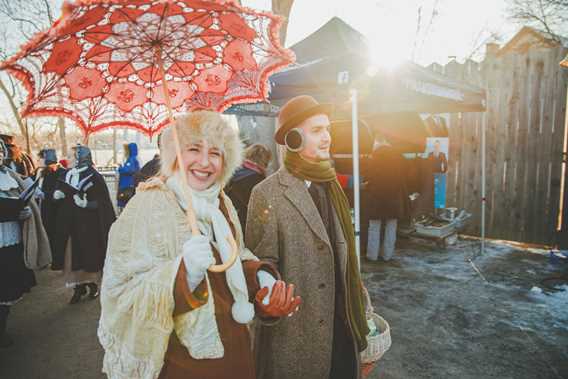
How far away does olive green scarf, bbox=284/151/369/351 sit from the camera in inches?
76.5

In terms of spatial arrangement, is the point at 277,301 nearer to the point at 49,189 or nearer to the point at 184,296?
the point at 184,296

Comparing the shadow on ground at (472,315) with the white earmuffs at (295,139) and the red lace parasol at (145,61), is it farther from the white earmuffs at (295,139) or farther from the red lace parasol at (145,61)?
the red lace parasol at (145,61)

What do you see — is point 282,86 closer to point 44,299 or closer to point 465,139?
point 44,299

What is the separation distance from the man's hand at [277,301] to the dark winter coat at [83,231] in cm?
358

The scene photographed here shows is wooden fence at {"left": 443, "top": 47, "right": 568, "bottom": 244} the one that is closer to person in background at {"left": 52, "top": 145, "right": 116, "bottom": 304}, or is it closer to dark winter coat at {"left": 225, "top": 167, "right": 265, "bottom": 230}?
dark winter coat at {"left": 225, "top": 167, "right": 265, "bottom": 230}

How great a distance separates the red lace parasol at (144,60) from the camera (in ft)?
4.39

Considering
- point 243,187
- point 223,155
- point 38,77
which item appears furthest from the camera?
point 243,187

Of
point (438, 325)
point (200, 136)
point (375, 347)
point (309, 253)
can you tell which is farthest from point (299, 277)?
point (438, 325)

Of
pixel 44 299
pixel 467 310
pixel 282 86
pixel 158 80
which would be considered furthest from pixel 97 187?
pixel 467 310

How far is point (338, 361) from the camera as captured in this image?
6.51ft

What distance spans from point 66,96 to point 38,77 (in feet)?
0.56

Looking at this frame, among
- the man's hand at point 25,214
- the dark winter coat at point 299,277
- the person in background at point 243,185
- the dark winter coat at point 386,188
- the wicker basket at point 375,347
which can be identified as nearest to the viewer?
the dark winter coat at point 299,277

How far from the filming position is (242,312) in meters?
1.47

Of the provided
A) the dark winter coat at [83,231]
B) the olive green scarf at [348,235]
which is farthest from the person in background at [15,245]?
the olive green scarf at [348,235]
